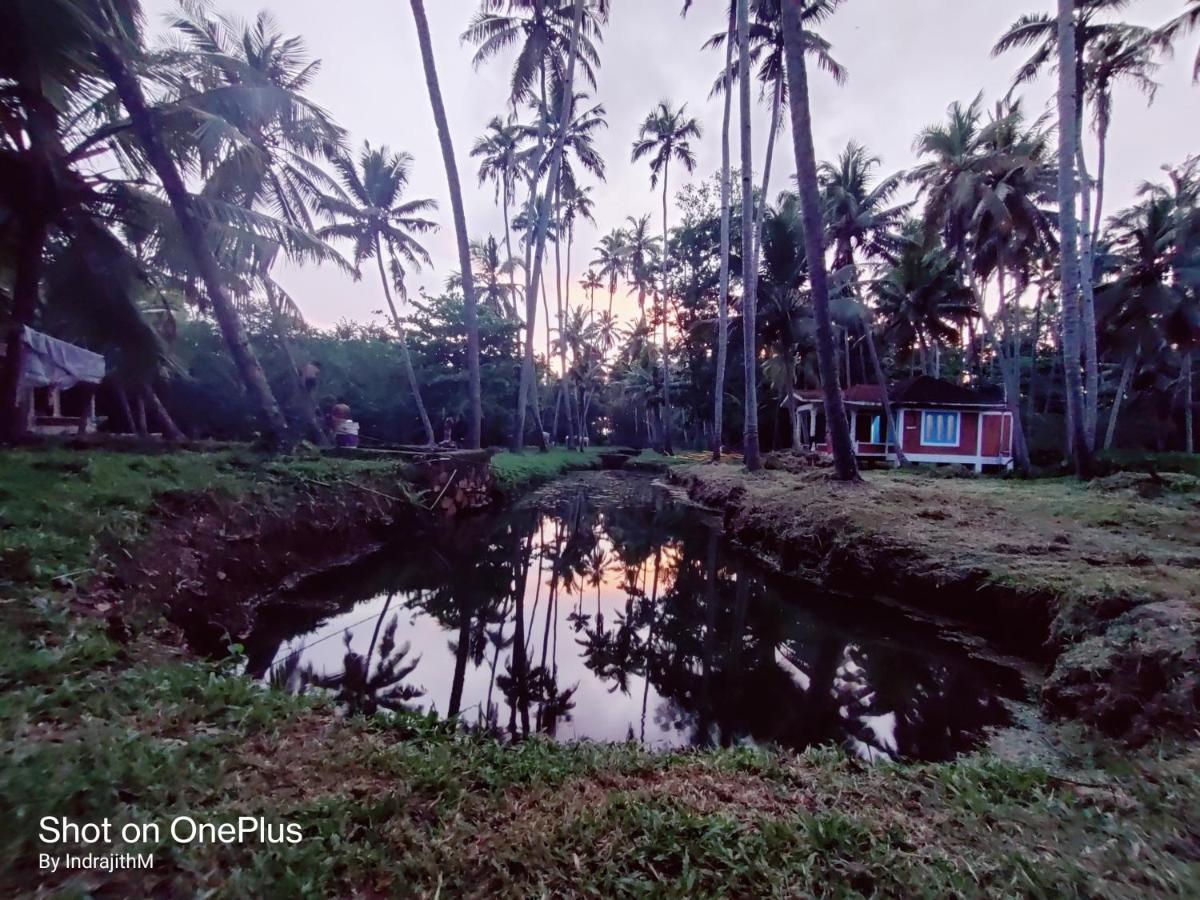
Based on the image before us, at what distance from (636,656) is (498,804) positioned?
3.24m

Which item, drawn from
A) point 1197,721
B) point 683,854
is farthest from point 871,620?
point 683,854

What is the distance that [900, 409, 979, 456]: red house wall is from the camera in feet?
68.6

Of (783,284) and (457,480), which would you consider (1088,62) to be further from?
(457,480)

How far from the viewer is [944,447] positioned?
20922 millimetres

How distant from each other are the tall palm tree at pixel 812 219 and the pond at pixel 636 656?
126 inches

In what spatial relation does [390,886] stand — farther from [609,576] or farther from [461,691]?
[609,576]

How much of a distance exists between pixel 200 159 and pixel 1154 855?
12.7m

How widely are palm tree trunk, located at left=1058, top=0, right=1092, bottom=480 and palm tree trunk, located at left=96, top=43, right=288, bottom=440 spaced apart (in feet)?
48.5

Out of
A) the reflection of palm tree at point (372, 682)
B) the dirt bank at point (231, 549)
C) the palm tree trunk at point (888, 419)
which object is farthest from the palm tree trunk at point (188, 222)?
the palm tree trunk at point (888, 419)

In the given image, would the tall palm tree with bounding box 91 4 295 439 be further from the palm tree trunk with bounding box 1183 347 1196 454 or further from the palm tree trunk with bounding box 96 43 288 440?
the palm tree trunk with bounding box 1183 347 1196 454

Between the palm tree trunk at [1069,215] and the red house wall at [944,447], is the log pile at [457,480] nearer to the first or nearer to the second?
the palm tree trunk at [1069,215]

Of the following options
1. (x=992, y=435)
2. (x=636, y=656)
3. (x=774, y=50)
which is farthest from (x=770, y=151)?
(x=636, y=656)

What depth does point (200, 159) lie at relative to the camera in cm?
919

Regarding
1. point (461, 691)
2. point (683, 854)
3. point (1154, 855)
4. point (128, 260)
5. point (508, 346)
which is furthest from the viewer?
point (508, 346)
